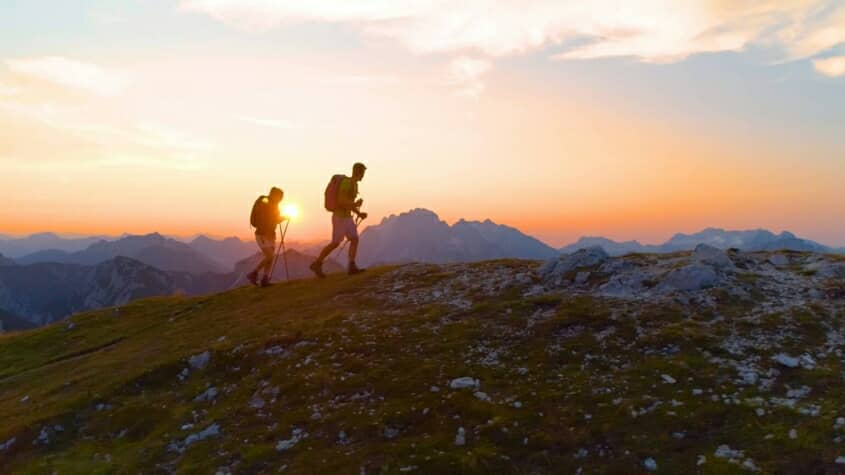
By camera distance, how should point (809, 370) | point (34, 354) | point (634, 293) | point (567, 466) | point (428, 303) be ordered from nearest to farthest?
point (567, 466)
point (809, 370)
point (634, 293)
point (428, 303)
point (34, 354)

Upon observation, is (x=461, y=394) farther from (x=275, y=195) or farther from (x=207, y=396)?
(x=275, y=195)

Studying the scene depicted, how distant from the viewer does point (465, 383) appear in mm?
14312

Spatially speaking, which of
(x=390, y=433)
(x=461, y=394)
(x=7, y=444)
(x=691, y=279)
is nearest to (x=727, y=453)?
(x=461, y=394)

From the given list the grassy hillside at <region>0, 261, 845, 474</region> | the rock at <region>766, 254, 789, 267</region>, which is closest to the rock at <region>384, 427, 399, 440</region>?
the grassy hillside at <region>0, 261, 845, 474</region>

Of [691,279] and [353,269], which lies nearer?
[691,279]

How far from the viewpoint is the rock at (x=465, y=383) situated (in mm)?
14175

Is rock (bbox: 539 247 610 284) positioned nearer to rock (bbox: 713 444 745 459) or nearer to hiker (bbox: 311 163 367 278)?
hiker (bbox: 311 163 367 278)

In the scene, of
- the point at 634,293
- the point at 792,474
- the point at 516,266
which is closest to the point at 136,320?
the point at 516,266

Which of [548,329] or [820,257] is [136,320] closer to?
[548,329]

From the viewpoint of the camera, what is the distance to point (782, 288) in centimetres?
1983

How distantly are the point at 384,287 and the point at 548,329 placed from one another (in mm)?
11692

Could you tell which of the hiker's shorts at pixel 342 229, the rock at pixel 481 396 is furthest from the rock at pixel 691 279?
the hiker's shorts at pixel 342 229

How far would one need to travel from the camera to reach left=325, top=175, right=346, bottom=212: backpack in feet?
97.1

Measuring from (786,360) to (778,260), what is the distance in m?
12.9
